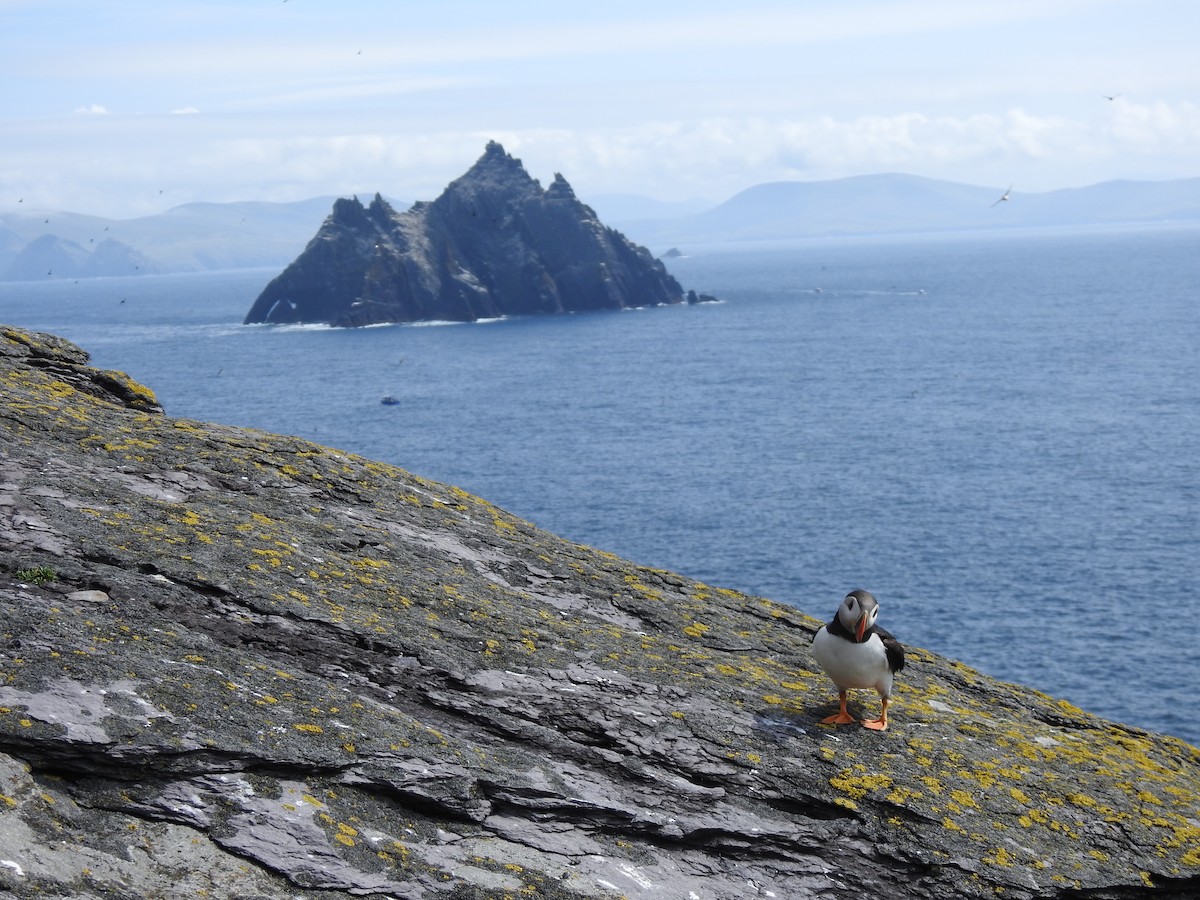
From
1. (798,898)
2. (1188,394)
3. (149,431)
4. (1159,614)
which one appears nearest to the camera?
(798,898)

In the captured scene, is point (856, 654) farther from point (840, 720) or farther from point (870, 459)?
point (870, 459)

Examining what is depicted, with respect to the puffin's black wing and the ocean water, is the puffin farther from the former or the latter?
the ocean water

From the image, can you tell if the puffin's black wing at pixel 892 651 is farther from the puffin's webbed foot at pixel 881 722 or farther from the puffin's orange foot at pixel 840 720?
the puffin's orange foot at pixel 840 720

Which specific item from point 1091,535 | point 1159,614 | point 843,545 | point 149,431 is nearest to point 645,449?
point 843,545

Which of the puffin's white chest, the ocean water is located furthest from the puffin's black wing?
the ocean water

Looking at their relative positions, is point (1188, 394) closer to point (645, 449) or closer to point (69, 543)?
point (645, 449)

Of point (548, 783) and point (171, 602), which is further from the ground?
point (171, 602)

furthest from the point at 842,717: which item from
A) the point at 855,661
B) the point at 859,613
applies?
the point at 859,613

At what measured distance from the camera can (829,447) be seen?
3991 inches

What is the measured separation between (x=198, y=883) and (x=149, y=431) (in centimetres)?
776

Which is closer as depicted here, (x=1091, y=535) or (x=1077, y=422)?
(x=1091, y=535)

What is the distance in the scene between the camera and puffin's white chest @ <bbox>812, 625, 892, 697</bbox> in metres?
10.2

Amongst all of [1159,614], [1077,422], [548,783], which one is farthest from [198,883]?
[1077,422]

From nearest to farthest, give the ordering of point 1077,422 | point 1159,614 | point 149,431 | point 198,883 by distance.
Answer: point 198,883, point 149,431, point 1159,614, point 1077,422
